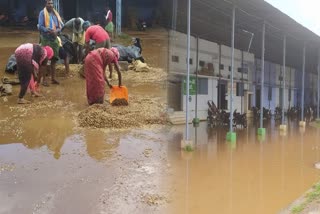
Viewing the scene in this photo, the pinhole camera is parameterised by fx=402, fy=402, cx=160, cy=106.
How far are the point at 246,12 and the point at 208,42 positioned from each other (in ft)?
18.7

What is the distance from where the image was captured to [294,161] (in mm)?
8922

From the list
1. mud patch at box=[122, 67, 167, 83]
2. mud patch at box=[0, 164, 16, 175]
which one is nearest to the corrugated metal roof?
mud patch at box=[122, 67, 167, 83]

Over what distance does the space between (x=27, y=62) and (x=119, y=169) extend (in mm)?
3903

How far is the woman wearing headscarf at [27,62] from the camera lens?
26.4 ft

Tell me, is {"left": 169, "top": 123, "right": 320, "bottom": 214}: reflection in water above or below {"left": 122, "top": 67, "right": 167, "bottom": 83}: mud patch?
below

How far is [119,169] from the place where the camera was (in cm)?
527

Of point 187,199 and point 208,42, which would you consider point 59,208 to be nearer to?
point 187,199

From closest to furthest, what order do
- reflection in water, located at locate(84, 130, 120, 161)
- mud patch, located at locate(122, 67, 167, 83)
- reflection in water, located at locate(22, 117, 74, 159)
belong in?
reflection in water, located at locate(84, 130, 120, 161), reflection in water, located at locate(22, 117, 74, 159), mud patch, located at locate(122, 67, 167, 83)

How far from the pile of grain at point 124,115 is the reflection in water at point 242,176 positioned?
0.84 m

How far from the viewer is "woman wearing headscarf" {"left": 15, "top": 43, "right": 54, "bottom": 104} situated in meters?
8.04

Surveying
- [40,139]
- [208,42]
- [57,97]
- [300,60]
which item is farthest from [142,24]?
[300,60]

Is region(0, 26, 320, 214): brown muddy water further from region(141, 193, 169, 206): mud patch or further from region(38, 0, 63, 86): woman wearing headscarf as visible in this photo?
region(38, 0, 63, 86): woman wearing headscarf

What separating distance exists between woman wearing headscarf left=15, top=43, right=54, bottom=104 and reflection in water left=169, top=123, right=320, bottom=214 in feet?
10.8

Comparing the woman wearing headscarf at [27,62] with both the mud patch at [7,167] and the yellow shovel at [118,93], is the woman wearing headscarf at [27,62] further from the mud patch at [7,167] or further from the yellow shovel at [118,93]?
the mud patch at [7,167]
